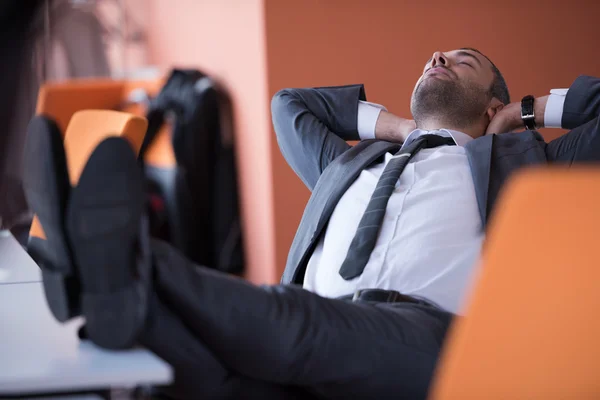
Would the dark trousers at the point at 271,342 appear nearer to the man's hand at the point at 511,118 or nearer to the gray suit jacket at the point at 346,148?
the gray suit jacket at the point at 346,148

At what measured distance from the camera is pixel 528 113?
2.04 metres

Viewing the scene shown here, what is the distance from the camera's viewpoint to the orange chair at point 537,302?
0.84 m

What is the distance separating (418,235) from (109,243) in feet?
2.75

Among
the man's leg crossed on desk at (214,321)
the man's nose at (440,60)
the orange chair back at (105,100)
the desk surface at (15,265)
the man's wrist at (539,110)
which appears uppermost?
the man's nose at (440,60)

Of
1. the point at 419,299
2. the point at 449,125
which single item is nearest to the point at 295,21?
the point at 449,125

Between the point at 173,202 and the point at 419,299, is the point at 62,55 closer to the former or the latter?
the point at 173,202

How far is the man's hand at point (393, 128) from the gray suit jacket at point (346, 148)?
0.08m

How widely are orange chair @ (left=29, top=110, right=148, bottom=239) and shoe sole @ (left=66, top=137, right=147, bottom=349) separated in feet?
3.03

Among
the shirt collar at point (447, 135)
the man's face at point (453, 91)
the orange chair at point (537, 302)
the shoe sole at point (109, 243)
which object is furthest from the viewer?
the man's face at point (453, 91)

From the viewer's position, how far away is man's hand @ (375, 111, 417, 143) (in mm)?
2195

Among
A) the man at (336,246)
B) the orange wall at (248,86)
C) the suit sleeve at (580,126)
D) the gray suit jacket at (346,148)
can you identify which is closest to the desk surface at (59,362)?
the man at (336,246)

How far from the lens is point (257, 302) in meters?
1.18

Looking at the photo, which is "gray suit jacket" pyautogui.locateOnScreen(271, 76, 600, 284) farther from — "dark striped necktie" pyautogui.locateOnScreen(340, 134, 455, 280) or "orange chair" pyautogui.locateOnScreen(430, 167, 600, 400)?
"orange chair" pyautogui.locateOnScreen(430, 167, 600, 400)

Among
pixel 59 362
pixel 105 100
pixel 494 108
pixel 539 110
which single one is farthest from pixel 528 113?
pixel 105 100
